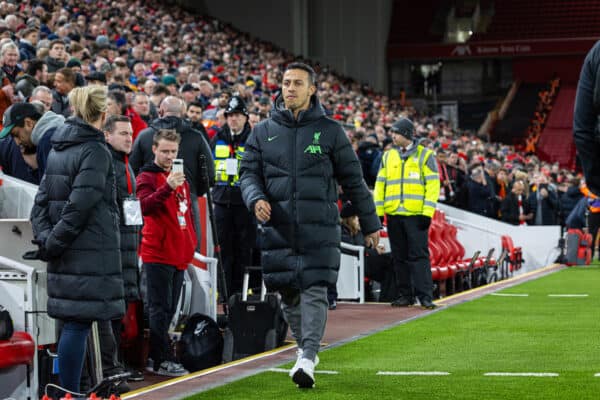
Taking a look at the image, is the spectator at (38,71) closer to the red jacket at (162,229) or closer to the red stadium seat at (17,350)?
the red jacket at (162,229)

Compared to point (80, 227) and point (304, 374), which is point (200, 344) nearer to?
point (304, 374)

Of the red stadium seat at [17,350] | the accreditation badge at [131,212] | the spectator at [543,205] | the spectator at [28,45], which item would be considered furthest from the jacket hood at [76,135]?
the spectator at [543,205]

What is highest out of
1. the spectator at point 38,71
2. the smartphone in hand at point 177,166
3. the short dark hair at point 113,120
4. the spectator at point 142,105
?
Answer: the spectator at point 38,71

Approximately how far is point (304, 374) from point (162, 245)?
176 cm

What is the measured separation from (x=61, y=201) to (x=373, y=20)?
40.9 meters

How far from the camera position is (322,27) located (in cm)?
4406

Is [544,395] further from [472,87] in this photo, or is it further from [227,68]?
[472,87]

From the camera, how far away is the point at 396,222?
11.1 m

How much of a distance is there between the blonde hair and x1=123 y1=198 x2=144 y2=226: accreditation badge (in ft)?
2.39

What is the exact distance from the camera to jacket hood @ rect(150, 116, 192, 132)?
840 cm

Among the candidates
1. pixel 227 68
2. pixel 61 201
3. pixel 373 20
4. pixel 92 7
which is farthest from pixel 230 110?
pixel 373 20

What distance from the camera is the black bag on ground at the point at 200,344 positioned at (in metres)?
7.60

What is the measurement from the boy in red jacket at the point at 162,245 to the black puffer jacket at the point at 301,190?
1049 millimetres

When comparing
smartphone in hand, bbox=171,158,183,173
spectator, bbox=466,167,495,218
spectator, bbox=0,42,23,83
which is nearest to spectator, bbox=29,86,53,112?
smartphone in hand, bbox=171,158,183,173
